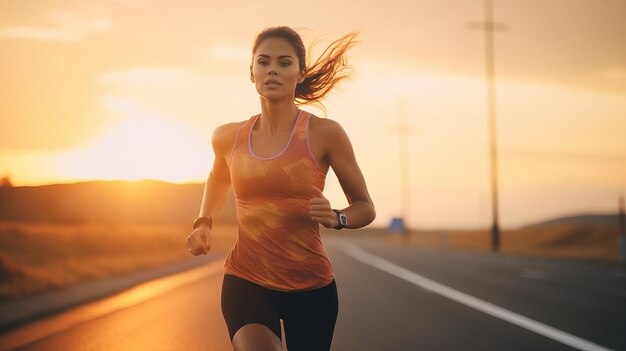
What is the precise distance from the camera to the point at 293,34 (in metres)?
4.04

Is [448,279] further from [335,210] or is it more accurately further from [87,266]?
[335,210]

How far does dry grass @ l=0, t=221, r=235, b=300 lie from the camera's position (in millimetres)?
17344

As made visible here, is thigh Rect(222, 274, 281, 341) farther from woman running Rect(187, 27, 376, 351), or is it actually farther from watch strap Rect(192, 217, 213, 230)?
watch strap Rect(192, 217, 213, 230)

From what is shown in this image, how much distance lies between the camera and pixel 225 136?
13.7ft

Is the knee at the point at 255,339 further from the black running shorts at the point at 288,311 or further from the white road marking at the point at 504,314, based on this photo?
the white road marking at the point at 504,314

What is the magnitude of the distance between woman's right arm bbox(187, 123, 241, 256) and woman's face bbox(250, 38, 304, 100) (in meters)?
0.31

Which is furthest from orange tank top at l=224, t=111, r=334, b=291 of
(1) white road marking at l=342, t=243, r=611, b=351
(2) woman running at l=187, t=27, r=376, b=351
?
(1) white road marking at l=342, t=243, r=611, b=351

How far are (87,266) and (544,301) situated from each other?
13.1 m

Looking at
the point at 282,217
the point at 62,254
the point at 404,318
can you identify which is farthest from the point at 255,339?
the point at 62,254

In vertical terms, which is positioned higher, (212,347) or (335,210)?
(335,210)

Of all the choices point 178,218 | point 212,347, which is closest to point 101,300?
point 212,347

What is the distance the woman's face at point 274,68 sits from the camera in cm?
392

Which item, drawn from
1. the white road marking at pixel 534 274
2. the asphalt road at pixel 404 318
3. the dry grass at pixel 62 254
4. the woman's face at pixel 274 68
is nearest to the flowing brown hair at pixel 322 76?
the woman's face at pixel 274 68

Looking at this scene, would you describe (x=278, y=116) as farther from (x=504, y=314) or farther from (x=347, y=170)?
(x=504, y=314)
